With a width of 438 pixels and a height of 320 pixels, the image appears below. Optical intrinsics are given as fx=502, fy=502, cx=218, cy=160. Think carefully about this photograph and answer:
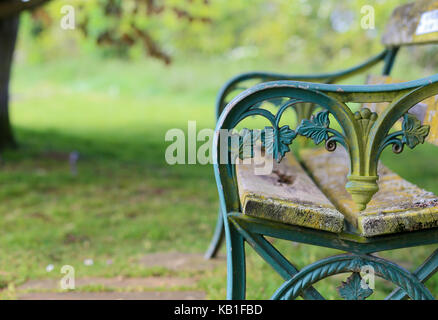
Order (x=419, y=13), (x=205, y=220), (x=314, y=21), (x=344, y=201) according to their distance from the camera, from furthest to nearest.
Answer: (x=314, y=21), (x=205, y=220), (x=419, y=13), (x=344, y=201)

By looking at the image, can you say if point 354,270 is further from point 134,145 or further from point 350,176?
point 134,145

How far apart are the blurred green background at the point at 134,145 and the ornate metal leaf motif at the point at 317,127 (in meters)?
1.13

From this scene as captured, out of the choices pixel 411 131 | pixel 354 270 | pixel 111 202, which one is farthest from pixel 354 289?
pixel 111 202

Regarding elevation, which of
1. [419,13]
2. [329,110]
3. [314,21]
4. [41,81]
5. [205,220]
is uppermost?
[314,21]

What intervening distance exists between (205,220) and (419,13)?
1911 mm

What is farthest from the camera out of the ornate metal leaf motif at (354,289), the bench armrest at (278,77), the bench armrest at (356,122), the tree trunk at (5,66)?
the tree trunk at (5,66)

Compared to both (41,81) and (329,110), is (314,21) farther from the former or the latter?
(329,110)

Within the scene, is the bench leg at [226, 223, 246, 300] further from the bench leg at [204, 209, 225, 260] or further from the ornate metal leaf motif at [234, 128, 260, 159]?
the bench leg at [204, 209, 225, 260]

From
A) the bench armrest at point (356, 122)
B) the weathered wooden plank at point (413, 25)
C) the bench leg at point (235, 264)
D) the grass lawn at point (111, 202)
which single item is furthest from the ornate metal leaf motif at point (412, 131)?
the grass lawn at point (111, 202)

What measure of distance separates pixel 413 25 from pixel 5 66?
4.37 metres

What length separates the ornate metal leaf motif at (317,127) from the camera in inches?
53.1

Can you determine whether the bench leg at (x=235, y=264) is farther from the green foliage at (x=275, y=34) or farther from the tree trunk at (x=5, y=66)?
the green foliage at (x=275, y=34)

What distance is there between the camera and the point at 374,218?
140 centimetres

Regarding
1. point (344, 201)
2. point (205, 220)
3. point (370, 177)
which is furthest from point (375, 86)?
point (205, 220)
